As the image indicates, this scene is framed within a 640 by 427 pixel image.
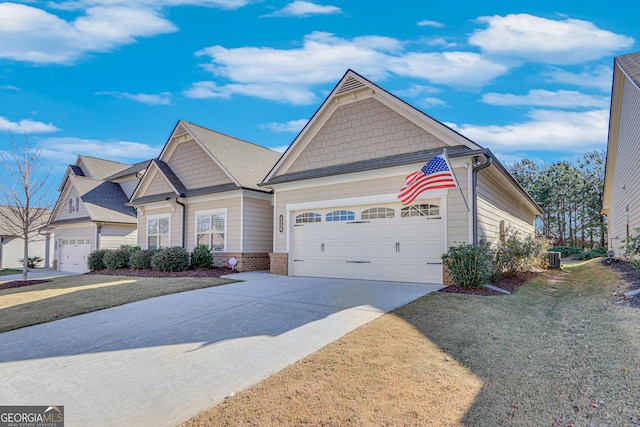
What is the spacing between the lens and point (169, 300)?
28.2 ft

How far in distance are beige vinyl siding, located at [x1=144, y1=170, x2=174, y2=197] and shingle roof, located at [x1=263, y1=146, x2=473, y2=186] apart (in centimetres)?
734

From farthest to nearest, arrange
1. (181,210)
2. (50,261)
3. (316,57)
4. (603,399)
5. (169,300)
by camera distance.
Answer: (50,261)
(181,210)
(316,57)
(169,300)
(603,399)

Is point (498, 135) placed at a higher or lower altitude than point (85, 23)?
higher

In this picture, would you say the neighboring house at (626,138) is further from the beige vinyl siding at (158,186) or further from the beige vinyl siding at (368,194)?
the beige vinyl siding at (158,186)

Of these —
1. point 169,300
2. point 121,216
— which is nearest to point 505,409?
point 169,300

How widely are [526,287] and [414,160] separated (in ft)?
15.7

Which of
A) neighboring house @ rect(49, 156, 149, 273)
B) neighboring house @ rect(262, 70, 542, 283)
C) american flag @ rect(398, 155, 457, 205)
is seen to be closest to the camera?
american flag @ rect(398, 155, 457, 205)

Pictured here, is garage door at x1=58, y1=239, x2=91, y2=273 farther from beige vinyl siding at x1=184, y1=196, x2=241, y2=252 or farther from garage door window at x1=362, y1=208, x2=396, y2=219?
garage door window at x1=362, y1=208, x2=396, y2=219

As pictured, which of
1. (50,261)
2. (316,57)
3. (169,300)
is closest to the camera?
(169,300)

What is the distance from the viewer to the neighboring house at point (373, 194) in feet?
32.6

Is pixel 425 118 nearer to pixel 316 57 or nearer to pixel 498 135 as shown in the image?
pixel 316 57

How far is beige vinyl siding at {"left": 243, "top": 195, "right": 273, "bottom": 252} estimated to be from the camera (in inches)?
611

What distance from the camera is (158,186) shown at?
18.7 metres

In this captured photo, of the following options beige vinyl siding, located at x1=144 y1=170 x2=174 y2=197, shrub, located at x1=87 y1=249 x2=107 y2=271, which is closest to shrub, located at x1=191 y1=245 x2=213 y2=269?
beige vinyl siding, located at x1=144 y1=170 x2=174 y2=197
